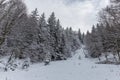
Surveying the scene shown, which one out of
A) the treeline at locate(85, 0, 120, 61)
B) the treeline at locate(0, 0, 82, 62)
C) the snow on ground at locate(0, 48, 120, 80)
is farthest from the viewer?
the treeline at locate(0, 0, 82, 62)

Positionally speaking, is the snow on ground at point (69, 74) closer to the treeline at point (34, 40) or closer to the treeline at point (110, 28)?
the treeline at point (110, 28)

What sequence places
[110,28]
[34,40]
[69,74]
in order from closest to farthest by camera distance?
1. [69,74]
2. [110,28]
3. [34,40]

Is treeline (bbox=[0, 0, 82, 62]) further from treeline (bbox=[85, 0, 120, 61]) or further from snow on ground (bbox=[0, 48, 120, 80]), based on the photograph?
treeline (bbox=[85, 0, 120, 61])

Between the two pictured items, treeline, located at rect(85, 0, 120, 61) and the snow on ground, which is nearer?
the snow on ground

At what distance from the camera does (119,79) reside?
10.0 m

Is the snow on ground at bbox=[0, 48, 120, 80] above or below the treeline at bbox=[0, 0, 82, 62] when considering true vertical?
below

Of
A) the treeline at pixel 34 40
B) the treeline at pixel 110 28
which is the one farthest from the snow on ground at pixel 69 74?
the treeline at pixel 34 40

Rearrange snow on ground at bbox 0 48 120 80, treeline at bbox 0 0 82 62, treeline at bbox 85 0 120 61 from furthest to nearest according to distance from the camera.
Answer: treeline at bbox 0 0 82 62, treeline at bbox 85 0 120 61, snow on ground at bbox 0 48 120 80

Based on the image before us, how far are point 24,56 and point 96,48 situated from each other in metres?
29.8

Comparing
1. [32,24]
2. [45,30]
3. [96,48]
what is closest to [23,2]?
[32,24]

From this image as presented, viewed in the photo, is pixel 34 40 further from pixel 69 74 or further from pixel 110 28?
pixel 69 74

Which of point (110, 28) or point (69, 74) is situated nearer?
point (69, 74)

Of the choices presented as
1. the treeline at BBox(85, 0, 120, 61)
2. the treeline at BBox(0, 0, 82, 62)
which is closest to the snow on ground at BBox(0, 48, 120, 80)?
the treeline at BBox(85, 0, 120, 61)

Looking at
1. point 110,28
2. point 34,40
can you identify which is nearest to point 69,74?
point 110,28
